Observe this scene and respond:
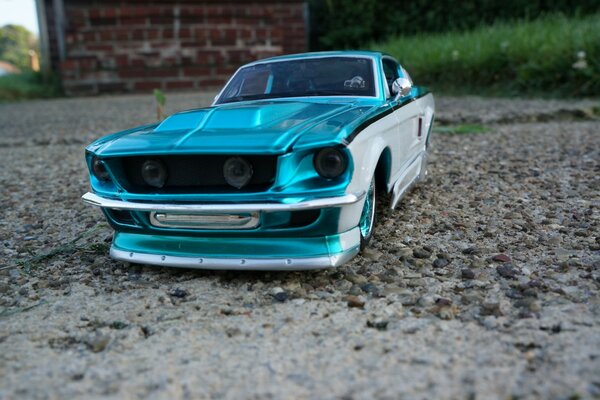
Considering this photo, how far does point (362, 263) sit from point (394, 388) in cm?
115

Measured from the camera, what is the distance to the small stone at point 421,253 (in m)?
3.00

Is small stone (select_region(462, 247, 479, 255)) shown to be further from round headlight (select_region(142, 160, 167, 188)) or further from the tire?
round headlight (select_region(142, 160, 167, 188))

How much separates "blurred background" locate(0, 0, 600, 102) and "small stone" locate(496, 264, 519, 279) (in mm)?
7020

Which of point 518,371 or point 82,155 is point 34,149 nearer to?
point 82,155

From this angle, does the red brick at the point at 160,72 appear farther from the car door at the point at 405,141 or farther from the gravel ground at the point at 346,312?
the car door at the point at 405,141

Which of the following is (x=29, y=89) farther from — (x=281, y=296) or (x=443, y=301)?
(x=443, y=301)

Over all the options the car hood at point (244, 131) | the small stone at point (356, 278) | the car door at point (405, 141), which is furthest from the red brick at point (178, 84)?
the small stone at point (356, 278)

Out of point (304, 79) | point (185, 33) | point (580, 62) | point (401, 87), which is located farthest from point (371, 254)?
point (185, 33)

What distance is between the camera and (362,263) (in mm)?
2936

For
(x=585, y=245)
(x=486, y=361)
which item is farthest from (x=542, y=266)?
(x=486, y=361)

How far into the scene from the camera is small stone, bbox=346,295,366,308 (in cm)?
245

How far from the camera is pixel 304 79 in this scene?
3.82 metres

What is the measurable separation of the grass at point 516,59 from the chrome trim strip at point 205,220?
656 cm

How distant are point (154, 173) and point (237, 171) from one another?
1.39 ft
